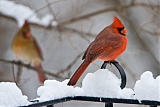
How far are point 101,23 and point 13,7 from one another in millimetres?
2070

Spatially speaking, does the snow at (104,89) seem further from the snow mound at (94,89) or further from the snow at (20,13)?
the snow at (20,13)

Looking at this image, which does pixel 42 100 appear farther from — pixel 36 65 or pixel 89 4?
pixel 89 4

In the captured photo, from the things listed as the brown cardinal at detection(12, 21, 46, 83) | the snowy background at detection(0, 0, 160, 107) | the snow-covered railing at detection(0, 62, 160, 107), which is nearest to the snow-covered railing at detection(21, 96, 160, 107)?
the snow-covered railing at detection(0, 62, 160, 107)

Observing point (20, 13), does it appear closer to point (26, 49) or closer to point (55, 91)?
point (26, 49)

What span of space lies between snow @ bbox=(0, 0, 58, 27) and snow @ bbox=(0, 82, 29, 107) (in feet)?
7.33

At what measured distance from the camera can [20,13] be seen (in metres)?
3.29

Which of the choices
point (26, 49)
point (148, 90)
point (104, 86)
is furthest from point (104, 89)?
point (26, 49)

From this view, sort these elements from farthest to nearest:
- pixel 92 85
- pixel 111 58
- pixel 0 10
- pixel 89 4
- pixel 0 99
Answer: pixel 89 4
pixel 0 10
pixel 111 58
pixel 92 85
pixel 0 99

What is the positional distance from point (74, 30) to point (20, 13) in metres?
0.45

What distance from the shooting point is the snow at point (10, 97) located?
96 centimetres

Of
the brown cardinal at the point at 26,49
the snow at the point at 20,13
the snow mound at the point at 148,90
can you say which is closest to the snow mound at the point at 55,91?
the snow mound at the point at 148,90

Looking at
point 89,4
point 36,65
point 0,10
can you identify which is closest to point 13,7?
point 0,10

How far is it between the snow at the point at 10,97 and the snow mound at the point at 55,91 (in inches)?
3.1

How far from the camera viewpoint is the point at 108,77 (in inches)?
44.6
